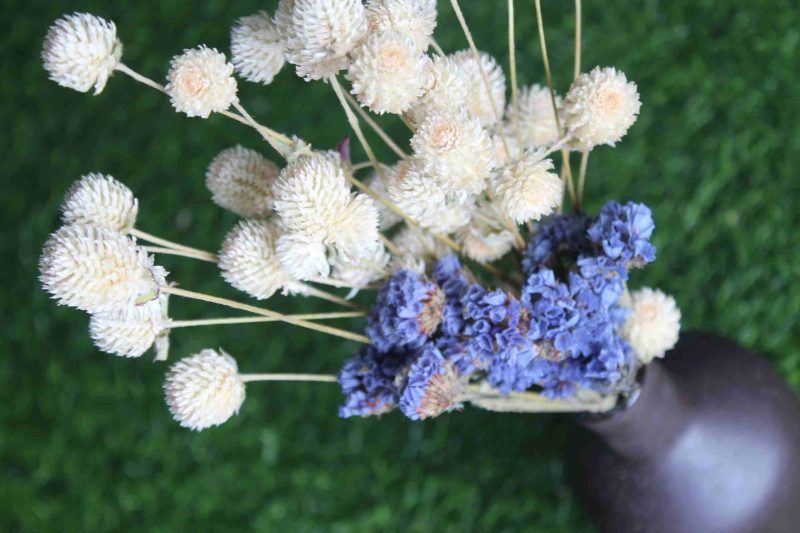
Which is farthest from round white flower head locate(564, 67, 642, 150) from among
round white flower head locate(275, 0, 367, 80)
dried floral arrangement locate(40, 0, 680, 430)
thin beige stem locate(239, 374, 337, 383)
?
thin beige stem locate(239, 374, 337, 383)

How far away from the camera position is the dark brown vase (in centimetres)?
64

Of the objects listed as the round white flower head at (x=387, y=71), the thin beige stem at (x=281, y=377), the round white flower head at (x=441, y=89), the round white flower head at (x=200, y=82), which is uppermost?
the round white flower head at (x=441, y=89)

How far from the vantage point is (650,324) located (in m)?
0.59

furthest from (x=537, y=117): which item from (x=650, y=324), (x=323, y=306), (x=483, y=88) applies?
(x=323, y=306)

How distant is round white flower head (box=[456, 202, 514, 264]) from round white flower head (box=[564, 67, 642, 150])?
80 mm

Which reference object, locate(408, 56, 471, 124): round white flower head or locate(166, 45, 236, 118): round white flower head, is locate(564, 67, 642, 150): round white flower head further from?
locate(166, 45, 236, 118): round white flower head

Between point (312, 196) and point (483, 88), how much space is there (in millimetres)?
148

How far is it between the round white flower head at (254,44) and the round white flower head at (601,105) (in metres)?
0.18

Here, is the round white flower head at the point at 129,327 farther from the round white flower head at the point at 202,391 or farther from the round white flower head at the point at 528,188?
the round white flower head at the point at 528,188

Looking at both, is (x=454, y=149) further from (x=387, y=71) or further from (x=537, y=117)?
(x=537, y=117)

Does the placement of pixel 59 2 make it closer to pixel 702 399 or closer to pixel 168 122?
pixel 168 122

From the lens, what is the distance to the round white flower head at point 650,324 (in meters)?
0.59

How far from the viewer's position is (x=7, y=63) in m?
1.31

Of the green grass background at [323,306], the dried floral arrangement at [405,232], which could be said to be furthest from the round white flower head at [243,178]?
the green grass background at [323,306]
